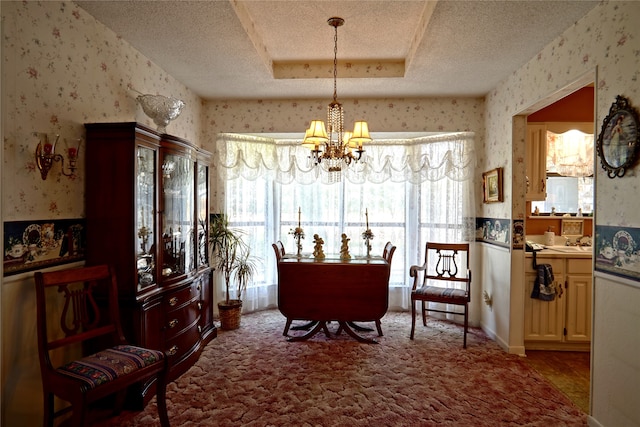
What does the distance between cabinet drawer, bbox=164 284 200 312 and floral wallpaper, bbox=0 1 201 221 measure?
32.8 inches

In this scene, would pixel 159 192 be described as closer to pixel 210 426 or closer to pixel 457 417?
pixel 210 426

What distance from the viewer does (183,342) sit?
2.82 metres

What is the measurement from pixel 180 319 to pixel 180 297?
0.55 ft

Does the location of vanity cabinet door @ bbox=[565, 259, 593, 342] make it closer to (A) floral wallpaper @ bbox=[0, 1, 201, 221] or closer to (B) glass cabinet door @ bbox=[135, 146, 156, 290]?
(B) glass cabinet door @ bbox=[135, 146, 156, 290]

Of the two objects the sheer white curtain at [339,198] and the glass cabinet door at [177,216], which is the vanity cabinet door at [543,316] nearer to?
the sheer white curtain at [339,198]

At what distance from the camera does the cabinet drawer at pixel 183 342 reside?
2.65 metres

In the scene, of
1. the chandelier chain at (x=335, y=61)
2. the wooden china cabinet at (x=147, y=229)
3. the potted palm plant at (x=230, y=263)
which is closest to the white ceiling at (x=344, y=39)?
the chandelier chain at (x=335, y=61)

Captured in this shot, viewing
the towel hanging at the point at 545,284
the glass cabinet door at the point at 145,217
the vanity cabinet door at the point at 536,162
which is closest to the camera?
the glass cabinet door at the point at 145,217

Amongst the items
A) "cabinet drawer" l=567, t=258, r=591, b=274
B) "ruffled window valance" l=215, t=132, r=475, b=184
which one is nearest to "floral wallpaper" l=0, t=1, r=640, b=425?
"cabinet drawer" l=567, t=258, r=591, b=274

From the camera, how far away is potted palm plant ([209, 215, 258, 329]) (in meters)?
3.77

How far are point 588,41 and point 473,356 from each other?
247cm

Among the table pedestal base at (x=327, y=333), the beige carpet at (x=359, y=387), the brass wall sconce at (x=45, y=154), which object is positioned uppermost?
the brass wall sconce at (x=45, y=154)

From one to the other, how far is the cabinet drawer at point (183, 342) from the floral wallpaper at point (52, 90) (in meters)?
1.11

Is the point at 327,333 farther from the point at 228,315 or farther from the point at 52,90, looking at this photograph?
the point at 52,90
